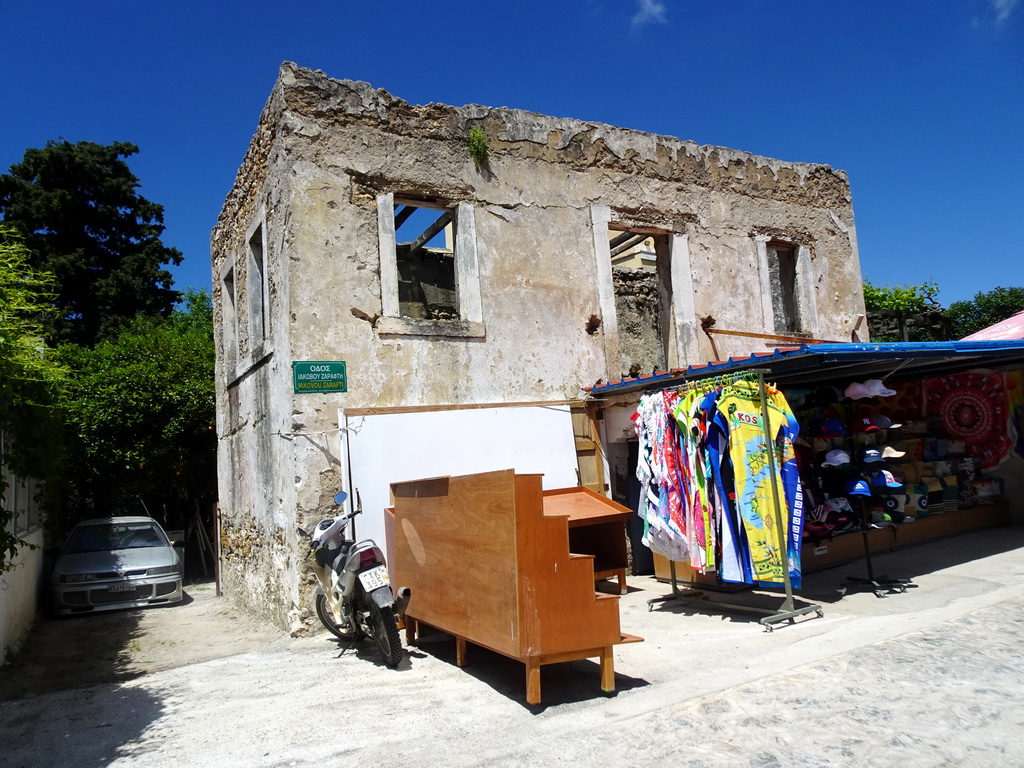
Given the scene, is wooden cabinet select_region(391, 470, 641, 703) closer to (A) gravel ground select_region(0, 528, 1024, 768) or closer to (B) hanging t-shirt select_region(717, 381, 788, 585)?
(A) gravel ground select_region(0, 528, 1024, 768)

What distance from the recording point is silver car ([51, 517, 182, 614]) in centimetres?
1008

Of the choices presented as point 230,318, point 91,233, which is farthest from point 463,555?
point 91,233

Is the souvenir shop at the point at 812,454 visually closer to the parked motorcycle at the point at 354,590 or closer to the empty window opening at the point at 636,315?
the empty window opening at the point at 636,315

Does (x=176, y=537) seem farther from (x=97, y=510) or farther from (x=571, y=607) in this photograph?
(x=571, y=607)

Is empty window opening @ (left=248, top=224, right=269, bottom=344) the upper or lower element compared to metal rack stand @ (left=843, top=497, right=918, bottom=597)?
upper

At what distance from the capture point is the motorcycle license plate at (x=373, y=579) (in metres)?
5.79

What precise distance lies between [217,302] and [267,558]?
14.1ft

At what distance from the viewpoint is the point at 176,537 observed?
45.5 ft

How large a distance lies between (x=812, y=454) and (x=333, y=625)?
4.90 m

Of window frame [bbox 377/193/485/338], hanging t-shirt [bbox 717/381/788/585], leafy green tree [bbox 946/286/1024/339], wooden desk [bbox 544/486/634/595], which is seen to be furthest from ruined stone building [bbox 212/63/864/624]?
leafy green tree [bbox 946/286/1024/339]

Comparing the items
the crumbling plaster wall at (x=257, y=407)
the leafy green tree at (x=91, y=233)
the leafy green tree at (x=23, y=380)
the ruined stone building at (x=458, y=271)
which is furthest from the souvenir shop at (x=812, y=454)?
the leafy green tree at (x=91, y=233)

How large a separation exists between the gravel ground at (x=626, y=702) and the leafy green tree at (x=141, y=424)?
7290mm

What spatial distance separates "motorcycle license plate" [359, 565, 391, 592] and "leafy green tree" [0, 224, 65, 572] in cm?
238

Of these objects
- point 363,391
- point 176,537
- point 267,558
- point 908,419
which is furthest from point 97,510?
point 908,419
